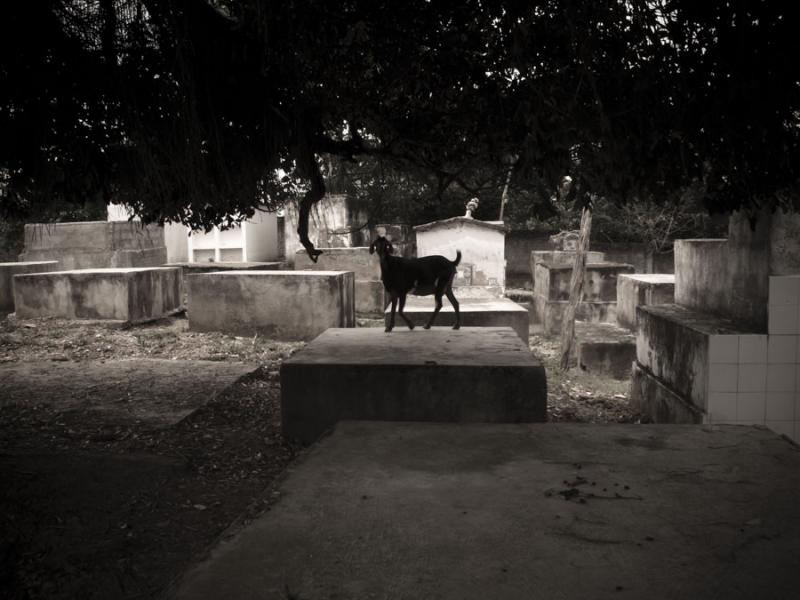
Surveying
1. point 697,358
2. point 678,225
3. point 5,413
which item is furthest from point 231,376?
point 678,225

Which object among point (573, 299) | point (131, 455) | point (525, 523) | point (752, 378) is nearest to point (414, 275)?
point (131, 455)

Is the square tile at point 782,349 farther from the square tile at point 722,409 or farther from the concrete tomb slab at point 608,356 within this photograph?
the concrete tomb slab at point 608,356

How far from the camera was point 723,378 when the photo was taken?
4938mm

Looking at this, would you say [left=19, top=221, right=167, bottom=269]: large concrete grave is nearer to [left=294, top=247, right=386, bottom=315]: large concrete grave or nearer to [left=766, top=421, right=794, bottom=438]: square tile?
[left=294, top=247, right=386, bottom=315]: large concrete grave

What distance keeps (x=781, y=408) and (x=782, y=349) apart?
47cm

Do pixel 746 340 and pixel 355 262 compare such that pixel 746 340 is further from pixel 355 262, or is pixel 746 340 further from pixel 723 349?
pixel 355 262

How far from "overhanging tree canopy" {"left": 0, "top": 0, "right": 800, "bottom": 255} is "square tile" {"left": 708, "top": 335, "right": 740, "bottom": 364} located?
1784 millimetres

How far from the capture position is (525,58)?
3.08m

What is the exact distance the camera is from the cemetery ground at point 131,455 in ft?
10.9

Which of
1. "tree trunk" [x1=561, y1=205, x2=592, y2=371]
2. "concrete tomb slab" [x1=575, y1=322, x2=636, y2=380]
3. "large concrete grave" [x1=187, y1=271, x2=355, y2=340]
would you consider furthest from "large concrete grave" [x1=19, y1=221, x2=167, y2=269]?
"concrete tomb slab" [x1=575, y1=322, x2=636, y2=380]

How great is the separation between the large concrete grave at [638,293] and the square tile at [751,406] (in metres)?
4.28

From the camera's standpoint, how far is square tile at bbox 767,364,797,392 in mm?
4836

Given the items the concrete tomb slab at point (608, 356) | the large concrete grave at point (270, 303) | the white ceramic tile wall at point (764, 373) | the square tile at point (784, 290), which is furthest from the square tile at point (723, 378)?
the large concrete grave at point (270, 303)

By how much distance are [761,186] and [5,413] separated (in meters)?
5.86
